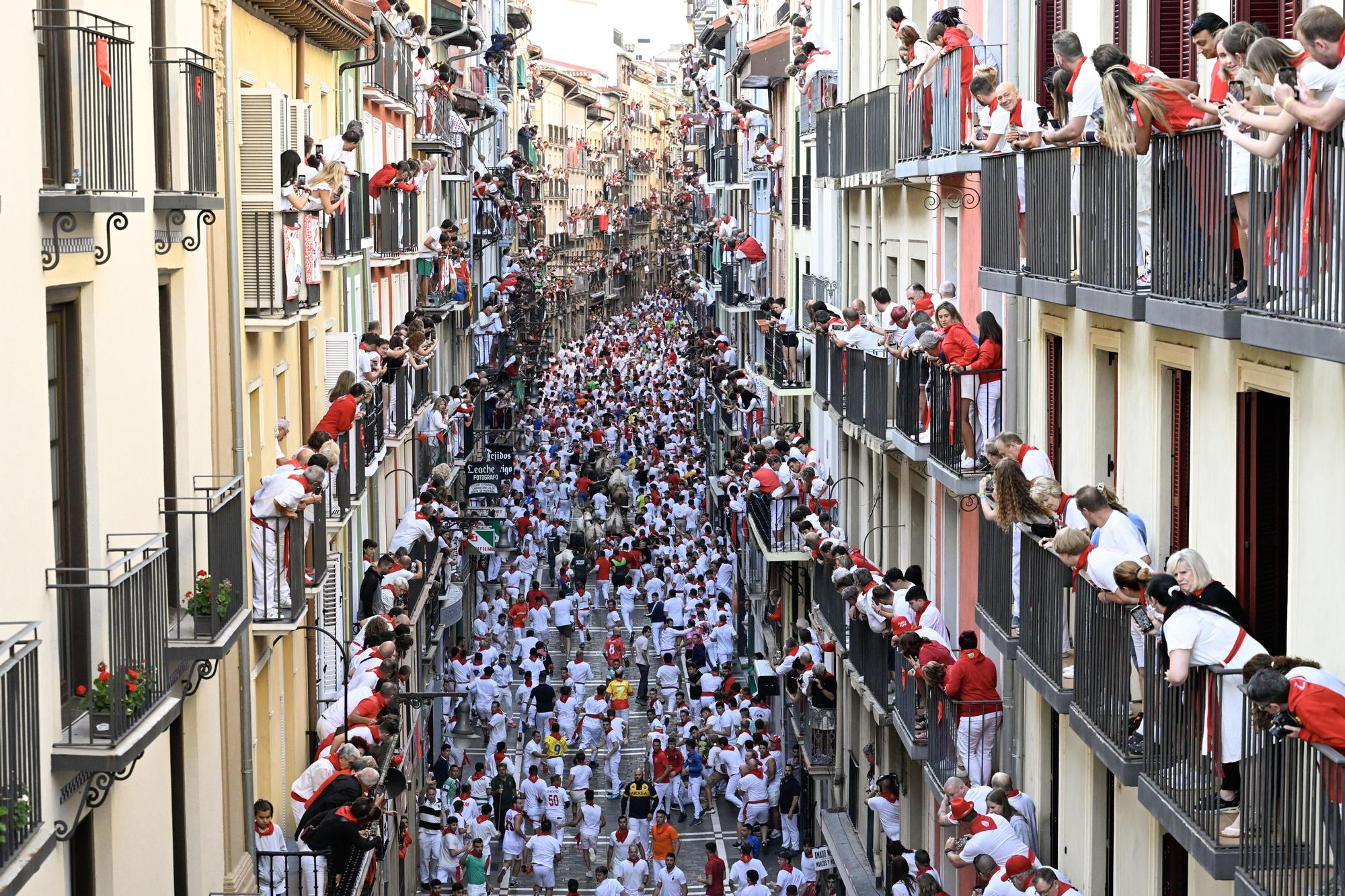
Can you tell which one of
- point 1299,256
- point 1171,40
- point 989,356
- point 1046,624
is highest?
point 1171,40

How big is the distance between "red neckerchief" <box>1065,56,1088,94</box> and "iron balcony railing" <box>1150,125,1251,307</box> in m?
1.67

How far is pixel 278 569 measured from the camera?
18953 millimetres

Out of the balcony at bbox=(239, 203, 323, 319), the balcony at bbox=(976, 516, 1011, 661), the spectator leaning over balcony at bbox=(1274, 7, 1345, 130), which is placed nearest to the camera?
the spectator leaning over balcony at bbox=(1274, 7, 1345, 130)

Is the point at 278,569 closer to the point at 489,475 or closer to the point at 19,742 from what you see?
the point at 19,742

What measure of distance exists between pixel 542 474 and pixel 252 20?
117ft

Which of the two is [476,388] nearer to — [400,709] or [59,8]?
[400,709]

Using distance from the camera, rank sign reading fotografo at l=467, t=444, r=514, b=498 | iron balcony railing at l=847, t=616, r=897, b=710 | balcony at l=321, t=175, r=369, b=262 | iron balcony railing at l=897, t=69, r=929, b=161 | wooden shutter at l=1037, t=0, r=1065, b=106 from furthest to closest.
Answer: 1. sign reading fotografo at l=467, t=444, r=514, b=498
2. balcony at l=321, t=175, r=369, b=262
3. iron balcony railing at l=847, t=616, r=897, b=710
4. iron balcony railing at l=897, t=69, r=929, b=161
5. wooden shutter at l=1037, t=0, r=1065, b=106

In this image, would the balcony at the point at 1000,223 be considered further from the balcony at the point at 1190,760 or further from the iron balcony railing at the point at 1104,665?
the balcony at the point at 1190,760

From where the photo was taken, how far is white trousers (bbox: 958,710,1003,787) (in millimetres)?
19203

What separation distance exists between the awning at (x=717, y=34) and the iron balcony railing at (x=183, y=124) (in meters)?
49.4

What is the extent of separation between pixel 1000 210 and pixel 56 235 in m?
8.22

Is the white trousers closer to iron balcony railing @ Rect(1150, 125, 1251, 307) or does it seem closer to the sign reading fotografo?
iron balcony railing @ Rect(1150, 125, 1251, 307)

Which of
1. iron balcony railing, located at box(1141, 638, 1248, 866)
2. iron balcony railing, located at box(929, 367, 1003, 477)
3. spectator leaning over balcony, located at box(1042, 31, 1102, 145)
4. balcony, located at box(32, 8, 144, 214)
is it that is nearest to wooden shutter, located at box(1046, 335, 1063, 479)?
iron balcony railing, located at box(929, 367, 1003, 477)

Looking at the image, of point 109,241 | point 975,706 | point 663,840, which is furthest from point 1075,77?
point 663,840
